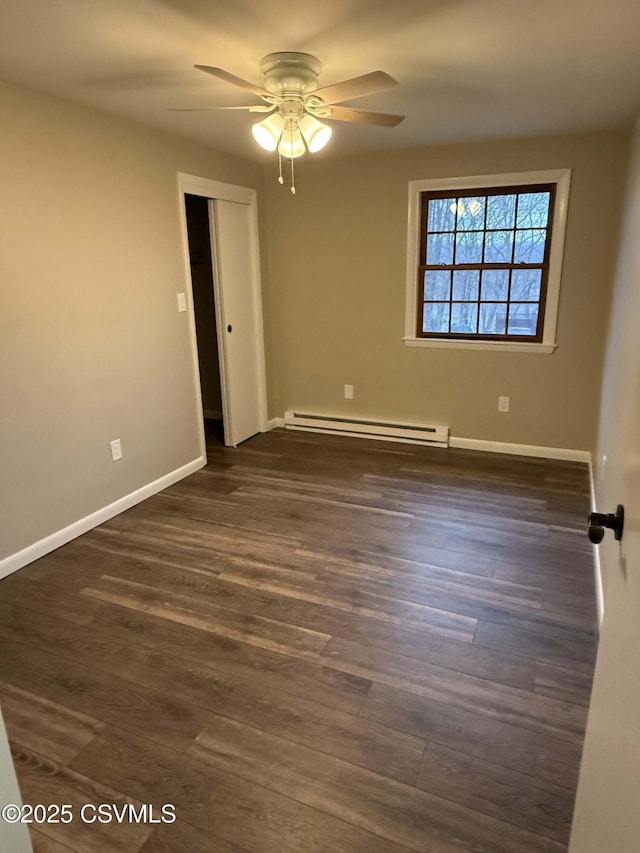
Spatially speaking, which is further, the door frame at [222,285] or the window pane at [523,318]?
the window pane at [523,318]

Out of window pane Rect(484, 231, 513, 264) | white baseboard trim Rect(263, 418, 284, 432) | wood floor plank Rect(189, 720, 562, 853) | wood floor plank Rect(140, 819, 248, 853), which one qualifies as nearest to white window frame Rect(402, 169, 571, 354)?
window pane Rect(484, 231, 513, 264)

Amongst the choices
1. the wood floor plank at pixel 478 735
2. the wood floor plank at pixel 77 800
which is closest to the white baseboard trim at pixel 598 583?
the wood floor plank at pixel 478 735

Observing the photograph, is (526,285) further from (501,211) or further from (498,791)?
(498,791)

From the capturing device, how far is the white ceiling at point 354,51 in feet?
6.11

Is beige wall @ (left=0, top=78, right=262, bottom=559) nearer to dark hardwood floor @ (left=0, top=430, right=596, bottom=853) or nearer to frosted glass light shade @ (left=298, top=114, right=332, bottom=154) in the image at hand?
dark hardwood floor @ (left=0, top=430, right=596, bottom=853)

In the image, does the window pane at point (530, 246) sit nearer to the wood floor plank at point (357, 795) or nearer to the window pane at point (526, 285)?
the window pane at point (526, 285)

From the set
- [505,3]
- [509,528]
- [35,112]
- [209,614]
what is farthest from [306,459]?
[505,3]

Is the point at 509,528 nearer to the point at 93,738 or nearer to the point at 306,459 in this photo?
the point at 306,459

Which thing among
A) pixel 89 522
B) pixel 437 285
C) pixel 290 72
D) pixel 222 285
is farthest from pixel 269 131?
pixel 89 522

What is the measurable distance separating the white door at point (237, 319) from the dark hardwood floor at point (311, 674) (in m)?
1.32

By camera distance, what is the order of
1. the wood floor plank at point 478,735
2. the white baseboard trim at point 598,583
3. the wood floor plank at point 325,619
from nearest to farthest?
the wood floor plank at point 478,735 → the wood floor plank at point 325,619 → the white baseboard trim at point 598,583

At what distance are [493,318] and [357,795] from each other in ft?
11.5

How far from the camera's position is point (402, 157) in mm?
4074

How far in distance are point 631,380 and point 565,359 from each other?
2.05 m
